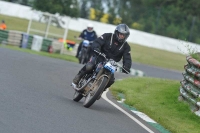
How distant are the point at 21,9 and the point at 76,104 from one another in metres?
40.6

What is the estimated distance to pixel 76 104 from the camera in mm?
12633

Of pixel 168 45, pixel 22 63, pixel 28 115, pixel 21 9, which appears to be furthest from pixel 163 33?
pixel 28 115

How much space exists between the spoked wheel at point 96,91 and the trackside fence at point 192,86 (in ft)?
6.93

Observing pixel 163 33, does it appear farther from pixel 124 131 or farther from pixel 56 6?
pixel 124 131

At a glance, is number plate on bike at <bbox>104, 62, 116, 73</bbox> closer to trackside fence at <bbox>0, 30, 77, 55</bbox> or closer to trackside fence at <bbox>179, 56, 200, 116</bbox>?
trackside fence at <bbox>179, 56, 200, 116</bbox>

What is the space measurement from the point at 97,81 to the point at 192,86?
2.92 meters

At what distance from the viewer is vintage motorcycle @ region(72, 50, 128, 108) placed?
474 inches

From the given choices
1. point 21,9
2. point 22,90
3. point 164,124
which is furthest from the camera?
point 21,9

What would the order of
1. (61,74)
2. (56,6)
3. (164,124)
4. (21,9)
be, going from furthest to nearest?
(21,9) → (56,6) → (61,74) → (164,124)

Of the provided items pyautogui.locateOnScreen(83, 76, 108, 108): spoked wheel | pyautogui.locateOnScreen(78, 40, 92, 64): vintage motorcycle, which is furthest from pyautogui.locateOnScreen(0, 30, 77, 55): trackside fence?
pyautogui.locateOnScreen(83, 76, 108, 108): spoked wheel

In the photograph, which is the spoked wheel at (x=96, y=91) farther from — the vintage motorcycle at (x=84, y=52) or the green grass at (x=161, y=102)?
the vintage motorcycle at (x=84, y=52)

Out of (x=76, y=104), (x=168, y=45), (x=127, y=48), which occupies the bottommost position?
(x=168, y=45)

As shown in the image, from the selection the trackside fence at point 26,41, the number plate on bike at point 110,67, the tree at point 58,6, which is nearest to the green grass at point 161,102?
the number plate on bike at point 110,67

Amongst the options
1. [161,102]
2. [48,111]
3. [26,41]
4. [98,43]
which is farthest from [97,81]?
[26,41]
